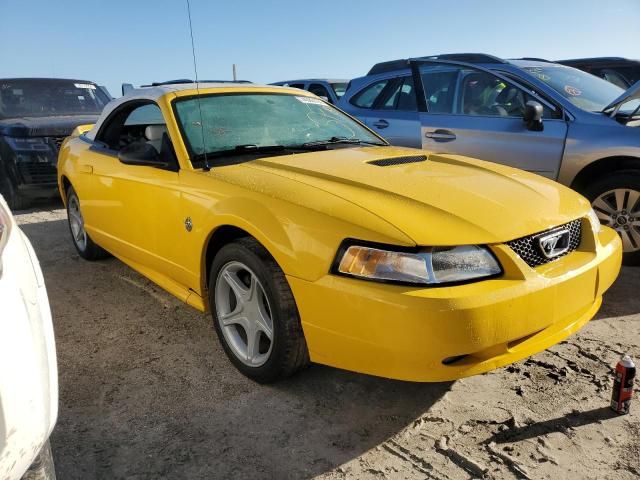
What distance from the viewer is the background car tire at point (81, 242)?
14.5ft

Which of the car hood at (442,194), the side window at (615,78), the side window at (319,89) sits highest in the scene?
the side window at (319,89)

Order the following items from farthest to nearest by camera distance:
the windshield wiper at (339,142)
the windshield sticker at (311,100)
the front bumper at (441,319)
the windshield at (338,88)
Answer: the windshield at (338,88) → the windshield sticker at (311,100) → the windshield wiper at (339,142) → the front bumper at (441,319)

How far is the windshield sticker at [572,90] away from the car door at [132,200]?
11.0ft

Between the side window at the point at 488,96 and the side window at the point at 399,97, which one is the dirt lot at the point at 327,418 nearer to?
the side window at the point at 488,96

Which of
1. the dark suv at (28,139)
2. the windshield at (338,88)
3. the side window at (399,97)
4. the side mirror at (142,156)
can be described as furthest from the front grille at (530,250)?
the windshield at (338,88)

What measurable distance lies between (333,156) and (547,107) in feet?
7.59

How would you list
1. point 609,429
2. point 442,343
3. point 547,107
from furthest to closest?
point 547,107 → point 609,429 → point 442,343

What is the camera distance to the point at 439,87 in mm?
5008

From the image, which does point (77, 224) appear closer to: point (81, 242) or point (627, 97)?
point (81, 242)

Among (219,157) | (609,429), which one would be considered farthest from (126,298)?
(609,429)

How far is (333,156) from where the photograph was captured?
118 inches

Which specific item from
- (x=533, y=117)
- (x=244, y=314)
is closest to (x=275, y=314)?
(x=244, y=314)

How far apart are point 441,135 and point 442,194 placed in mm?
2584

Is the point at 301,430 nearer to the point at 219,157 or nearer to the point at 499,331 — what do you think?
the point at 499,331
